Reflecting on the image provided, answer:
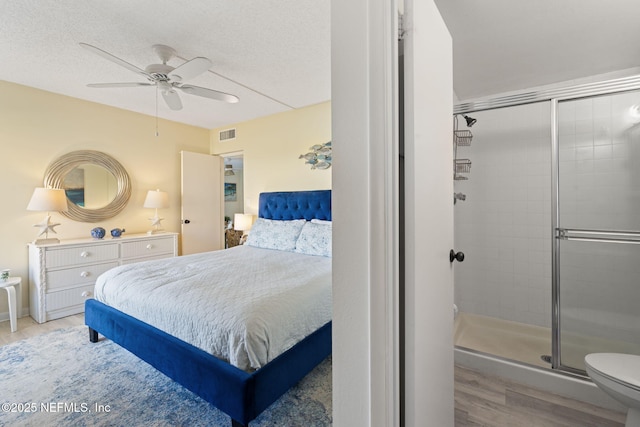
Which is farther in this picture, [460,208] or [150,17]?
[460,208]

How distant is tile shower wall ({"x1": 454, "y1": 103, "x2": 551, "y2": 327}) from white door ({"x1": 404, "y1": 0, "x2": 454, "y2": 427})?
174 centimetres

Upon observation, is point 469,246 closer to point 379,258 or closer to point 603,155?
point 603,155

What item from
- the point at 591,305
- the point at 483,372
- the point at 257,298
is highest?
the point at 257,298

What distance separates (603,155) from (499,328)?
173cm

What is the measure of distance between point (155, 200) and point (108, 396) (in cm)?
269

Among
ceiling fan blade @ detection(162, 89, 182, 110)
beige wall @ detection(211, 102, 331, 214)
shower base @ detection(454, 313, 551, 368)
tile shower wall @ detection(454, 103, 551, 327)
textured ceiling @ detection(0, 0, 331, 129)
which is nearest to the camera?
textured ceiling @ detection(0, 0, 331, 129)

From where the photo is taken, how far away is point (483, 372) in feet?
6.55

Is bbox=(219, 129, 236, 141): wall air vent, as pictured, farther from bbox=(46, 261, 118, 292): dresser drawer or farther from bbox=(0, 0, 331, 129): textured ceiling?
bbox=(46, 261, 118, 292): dresser drawer

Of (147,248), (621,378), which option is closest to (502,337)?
(621,378)

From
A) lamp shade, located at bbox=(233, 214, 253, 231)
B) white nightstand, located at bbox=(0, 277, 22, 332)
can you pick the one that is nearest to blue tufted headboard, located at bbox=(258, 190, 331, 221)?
lamp shade, located at bbox=(233, 214, 253, 231)

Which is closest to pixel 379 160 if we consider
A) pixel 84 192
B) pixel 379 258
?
pixel 379 258

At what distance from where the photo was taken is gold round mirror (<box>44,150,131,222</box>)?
327 centimetres

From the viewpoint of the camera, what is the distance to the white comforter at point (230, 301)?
149 centimetres

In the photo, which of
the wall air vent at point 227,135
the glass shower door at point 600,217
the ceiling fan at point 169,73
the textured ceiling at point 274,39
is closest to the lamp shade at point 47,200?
the textured ceiling at point 274,39
